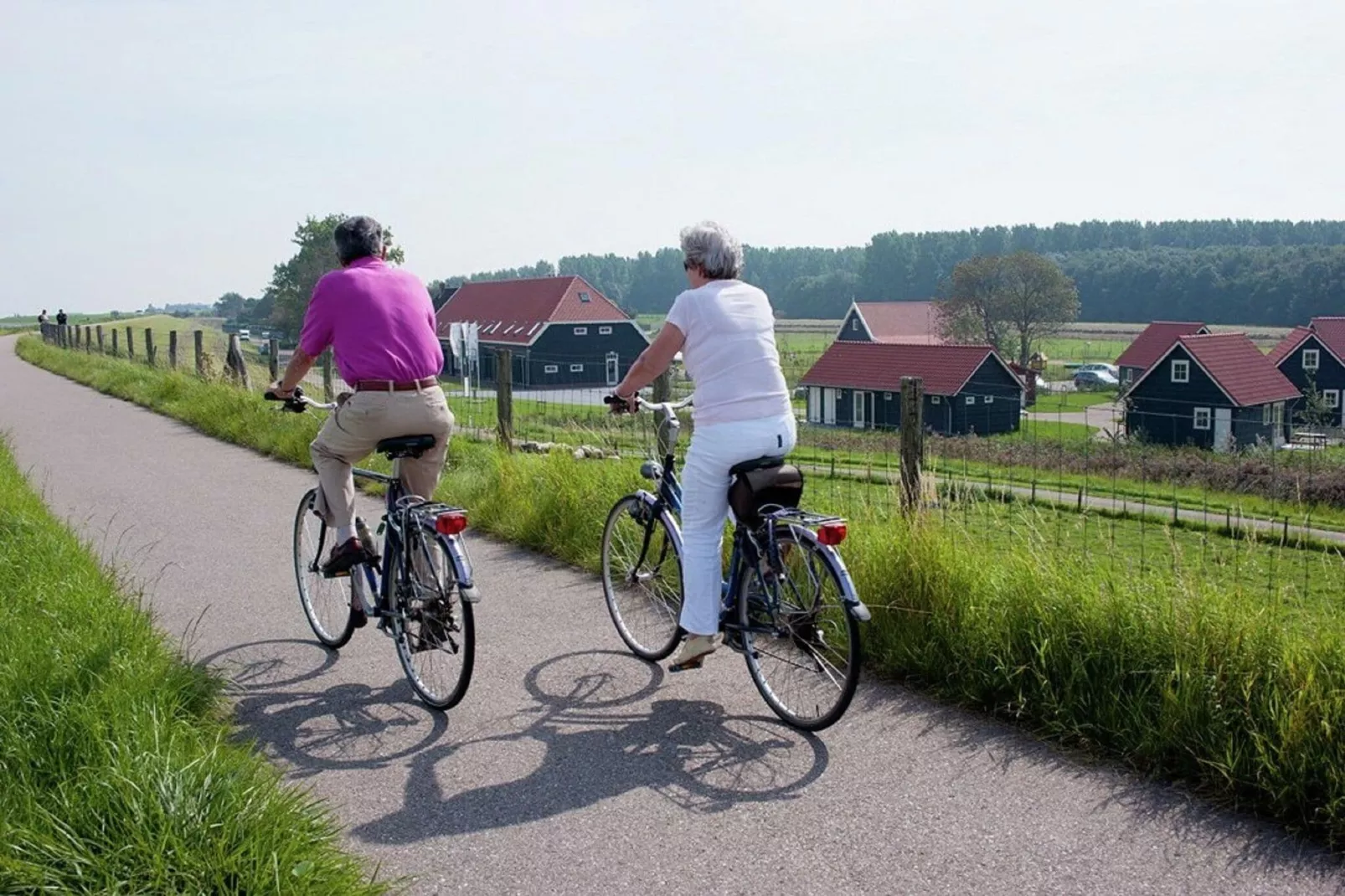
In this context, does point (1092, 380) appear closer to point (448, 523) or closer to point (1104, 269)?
point (1104, 269)

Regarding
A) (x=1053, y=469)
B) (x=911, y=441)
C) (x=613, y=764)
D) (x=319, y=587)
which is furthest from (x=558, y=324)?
(x=613, y=764)

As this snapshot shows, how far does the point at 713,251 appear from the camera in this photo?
510 centimetres

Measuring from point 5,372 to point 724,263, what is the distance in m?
32.4

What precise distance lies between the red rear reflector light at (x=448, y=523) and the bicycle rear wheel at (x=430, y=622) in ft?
0.29

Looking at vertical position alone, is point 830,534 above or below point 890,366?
above

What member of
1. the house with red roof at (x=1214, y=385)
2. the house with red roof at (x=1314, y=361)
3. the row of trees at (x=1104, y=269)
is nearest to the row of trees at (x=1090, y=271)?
the row of trees at (x=1104, y=269)

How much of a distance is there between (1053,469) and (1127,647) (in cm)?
2329


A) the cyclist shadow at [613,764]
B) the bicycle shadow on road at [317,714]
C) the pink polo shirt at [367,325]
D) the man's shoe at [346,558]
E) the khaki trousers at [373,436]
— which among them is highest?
the pink polo shirt at [367,325]

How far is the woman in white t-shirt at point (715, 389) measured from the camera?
499 centimetres

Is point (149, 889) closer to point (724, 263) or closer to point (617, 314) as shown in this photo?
point (724, 263)

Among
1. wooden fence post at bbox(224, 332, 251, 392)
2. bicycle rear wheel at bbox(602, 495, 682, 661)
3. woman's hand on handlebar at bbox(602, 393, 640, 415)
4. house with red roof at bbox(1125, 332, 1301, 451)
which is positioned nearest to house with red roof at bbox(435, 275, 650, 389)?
house with red roof at bbox(1125, 332, 1301, 451)

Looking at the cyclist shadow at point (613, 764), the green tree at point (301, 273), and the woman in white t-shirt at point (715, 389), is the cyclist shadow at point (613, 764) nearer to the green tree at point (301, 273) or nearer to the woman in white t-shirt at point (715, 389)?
the woman in white t-shirt at point (715, 389)

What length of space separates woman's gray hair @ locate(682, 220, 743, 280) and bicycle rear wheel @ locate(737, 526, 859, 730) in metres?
1.07

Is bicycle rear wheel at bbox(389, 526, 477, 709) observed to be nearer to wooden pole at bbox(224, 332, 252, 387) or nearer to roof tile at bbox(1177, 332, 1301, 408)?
wooden pole at bbox(224, 332, 252, 387)
